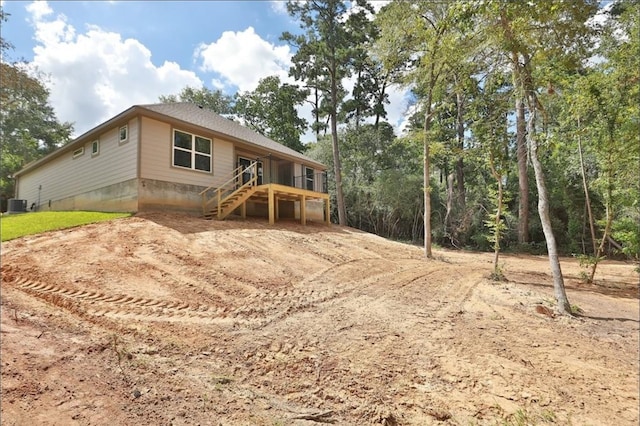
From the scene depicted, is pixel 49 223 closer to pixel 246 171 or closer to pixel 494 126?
pixel 246 171

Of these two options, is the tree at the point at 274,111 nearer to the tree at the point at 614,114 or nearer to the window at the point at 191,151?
the window at the point at 191,151

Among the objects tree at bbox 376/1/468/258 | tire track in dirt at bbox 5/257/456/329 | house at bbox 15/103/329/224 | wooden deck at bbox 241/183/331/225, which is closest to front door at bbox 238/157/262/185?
house at bbox 15/103/329/224

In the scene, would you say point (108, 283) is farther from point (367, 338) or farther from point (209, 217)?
point (209, 217)

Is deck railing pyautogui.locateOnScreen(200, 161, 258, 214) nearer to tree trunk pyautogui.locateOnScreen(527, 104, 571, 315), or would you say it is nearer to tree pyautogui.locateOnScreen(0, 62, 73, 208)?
tree trunk pyautogui.locateOnScreen(527, 104, 571, 315)

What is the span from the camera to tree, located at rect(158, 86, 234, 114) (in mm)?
30747

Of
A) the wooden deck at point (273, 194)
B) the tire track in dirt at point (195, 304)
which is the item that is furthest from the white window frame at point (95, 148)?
the tire track in dirt at point (195, 304)

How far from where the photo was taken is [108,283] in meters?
5.21

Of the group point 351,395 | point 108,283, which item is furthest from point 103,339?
point 351,395

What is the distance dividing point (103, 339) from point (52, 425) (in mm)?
1365

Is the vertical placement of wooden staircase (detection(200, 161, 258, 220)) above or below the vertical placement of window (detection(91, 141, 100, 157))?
below

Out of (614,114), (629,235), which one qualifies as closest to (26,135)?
(614,114)

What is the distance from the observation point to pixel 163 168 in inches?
441

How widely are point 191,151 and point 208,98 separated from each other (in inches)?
846

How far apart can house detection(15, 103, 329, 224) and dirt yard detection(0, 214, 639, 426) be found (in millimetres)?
4212
